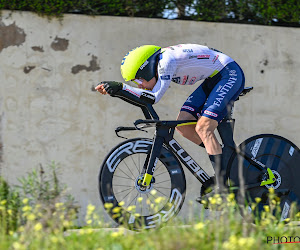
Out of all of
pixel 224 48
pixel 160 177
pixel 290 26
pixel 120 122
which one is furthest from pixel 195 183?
pixel 290 26

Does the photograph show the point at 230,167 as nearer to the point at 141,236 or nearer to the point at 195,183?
the point at 141,236

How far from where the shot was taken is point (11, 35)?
5770mm

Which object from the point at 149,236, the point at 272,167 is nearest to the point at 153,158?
the point at 149,236

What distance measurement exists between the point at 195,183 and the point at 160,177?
1.67ft

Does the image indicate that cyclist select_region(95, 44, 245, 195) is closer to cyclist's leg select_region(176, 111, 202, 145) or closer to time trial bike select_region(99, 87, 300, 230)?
cyclist's leg select_region(176, 111, 202, 145)

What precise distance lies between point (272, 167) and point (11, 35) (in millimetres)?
3237

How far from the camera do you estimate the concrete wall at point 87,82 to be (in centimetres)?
579

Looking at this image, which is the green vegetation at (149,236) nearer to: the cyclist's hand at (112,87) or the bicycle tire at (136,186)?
the bicycle tire at (136,186)

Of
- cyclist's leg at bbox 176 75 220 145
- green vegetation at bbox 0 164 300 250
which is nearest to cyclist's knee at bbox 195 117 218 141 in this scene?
cyclist's leg at bbox 176 75 220 145

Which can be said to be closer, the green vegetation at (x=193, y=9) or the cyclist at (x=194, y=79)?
the cyclist at (x=194, y=79)

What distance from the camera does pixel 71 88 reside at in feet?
19.3

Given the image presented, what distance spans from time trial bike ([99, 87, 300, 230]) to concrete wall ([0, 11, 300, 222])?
1.57 metres

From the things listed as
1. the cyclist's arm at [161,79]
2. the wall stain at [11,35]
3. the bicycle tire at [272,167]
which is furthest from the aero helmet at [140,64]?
the wall stain at [11,35]

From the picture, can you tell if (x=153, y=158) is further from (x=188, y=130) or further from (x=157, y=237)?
(x=157, y=237)
